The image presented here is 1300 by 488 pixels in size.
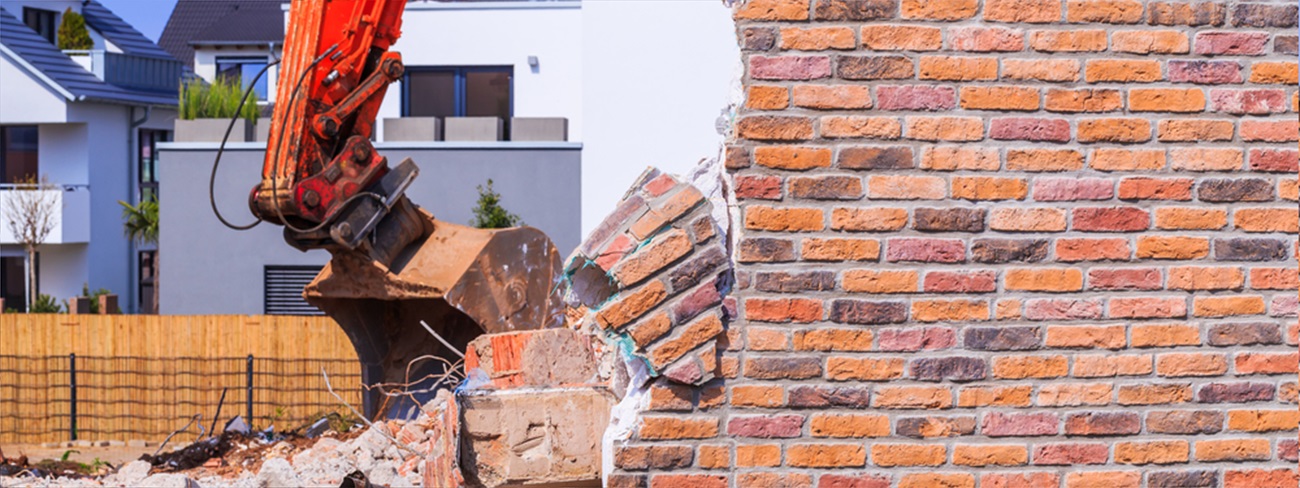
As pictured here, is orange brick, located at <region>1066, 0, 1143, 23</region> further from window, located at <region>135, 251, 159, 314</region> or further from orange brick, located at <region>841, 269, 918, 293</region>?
window, located at <region>135, 251, 159, 314</region>

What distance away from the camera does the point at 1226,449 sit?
431 centimetres

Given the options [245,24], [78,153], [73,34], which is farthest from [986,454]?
[73,34]

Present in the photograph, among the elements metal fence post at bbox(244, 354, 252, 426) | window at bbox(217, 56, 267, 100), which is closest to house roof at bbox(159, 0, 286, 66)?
window at bbox(217, 56, 267, 100)

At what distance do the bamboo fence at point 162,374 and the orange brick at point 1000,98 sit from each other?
51.3 feet

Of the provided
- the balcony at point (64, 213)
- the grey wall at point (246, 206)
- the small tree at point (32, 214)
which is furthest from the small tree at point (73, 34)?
the grey wall at point (246, 206)

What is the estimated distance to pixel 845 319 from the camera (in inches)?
165

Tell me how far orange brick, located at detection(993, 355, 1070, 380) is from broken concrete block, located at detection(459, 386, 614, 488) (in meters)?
1.74

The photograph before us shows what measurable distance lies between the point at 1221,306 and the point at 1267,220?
305 millimetres

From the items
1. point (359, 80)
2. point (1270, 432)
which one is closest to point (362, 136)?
point (359, 80)

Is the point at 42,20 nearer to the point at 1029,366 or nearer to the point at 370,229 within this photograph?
the point at 370,229

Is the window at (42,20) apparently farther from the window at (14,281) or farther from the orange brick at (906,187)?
the orange brick at (906,187)

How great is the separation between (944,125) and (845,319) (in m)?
0.67

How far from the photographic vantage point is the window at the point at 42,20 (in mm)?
35344

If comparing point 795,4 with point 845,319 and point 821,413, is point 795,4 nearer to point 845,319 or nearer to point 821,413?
point 845,319
